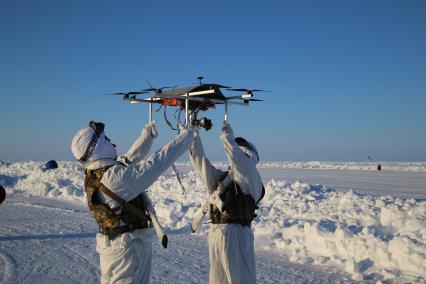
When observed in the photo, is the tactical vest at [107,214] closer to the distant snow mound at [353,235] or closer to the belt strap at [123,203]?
the belt strap at [123,203]

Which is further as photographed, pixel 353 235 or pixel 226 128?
pixel 353 235

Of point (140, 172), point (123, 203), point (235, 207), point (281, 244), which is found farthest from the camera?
point (281, 244)

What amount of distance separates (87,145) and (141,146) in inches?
25.0

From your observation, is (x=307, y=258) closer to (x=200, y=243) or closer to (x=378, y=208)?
(x=200, y=243)

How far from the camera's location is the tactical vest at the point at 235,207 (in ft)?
12.7

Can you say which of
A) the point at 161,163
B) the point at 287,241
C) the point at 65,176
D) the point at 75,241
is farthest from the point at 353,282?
the point at 65,176

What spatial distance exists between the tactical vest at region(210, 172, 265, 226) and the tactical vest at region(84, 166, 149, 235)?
1.07 metres

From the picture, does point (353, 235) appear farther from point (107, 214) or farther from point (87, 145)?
point (87, 145)

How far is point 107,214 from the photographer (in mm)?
3021

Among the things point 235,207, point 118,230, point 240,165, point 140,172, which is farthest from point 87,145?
point 235,207

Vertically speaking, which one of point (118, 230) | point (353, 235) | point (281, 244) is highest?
point (118, 230)

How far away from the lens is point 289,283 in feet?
18.2

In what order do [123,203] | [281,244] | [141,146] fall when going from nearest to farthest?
[123,203]
[141,146]
[281,244]

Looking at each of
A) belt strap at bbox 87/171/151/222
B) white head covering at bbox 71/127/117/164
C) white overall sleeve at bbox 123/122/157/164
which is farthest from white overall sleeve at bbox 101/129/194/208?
white overall sleeve at bbox 123/122/157/164
